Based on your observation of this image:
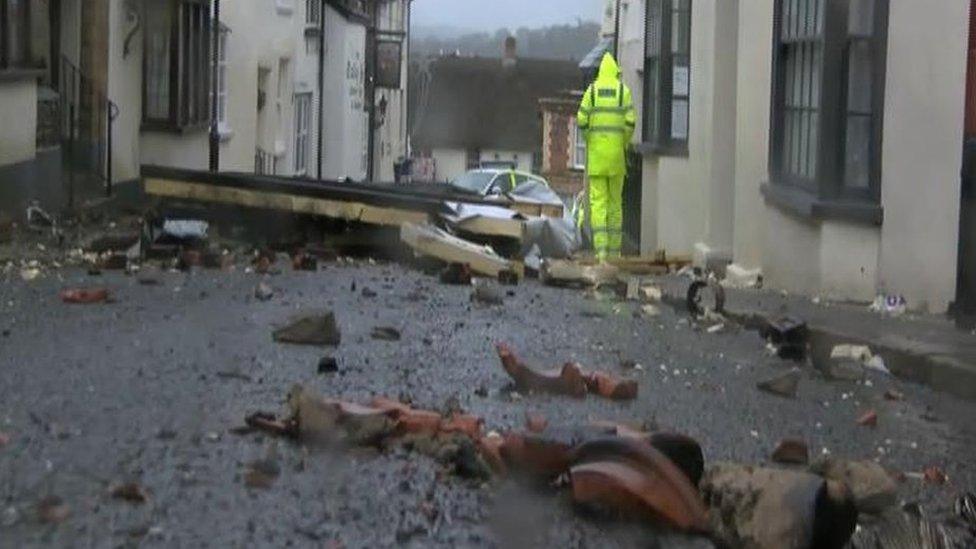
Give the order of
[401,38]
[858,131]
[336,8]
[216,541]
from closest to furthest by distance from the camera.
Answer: [216,541] < [858,131] < [336,8] < [401,38]

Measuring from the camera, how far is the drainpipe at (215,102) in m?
24.4

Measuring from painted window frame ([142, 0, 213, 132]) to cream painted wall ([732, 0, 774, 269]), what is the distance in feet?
29.5

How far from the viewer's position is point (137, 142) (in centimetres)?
2248

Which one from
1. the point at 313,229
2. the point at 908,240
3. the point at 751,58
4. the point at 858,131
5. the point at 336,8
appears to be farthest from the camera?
the point at 336,8

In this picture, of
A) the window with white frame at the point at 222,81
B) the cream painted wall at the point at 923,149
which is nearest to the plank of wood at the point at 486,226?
the cream painted wall at the point at 923,149

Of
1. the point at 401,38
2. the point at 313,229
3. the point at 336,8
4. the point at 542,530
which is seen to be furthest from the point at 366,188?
the point at 401,38

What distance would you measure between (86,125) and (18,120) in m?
3.89

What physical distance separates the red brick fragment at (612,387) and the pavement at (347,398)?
0.34ft

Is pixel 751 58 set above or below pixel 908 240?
above

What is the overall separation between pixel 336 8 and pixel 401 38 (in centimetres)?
959

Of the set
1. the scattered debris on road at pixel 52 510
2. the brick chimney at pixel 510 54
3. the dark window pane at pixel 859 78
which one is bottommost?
the scattered debris on road at pixel 52 510

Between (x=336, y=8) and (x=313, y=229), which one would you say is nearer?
(x=313, y=229)

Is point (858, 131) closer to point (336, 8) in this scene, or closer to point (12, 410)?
point (12, 410)

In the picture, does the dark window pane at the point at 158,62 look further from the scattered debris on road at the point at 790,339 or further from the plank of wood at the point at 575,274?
the scattered debris on road at the point at 790,339
